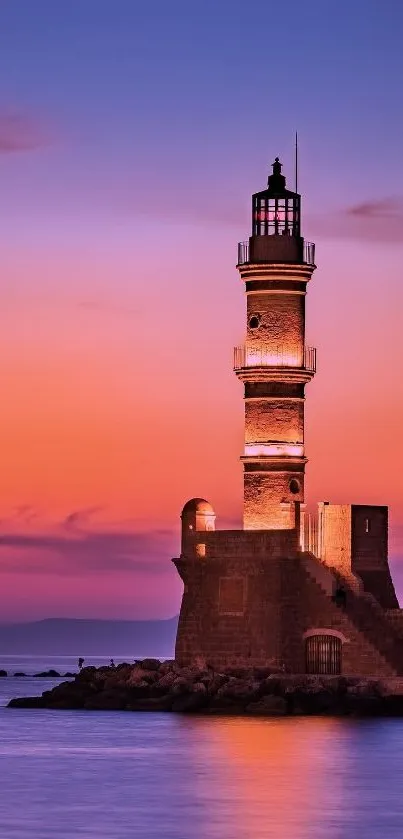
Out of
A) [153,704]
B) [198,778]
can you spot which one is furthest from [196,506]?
[198,778]

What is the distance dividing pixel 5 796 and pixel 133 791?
111 inches

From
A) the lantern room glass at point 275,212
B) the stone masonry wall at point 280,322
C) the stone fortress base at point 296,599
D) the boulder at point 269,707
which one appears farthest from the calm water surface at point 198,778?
the lantern room glass at point 275,212

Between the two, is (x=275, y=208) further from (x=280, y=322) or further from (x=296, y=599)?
(x=296, y=599)

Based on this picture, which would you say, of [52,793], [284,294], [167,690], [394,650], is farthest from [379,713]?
[52,793]

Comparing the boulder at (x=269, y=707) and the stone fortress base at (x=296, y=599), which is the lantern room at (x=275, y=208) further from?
the boulder at (x=269, y=707)

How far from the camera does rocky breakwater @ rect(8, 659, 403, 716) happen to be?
66688 mm

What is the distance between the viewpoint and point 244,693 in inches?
2640

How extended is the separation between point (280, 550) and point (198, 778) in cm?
1380

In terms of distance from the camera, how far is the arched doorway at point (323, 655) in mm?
68250

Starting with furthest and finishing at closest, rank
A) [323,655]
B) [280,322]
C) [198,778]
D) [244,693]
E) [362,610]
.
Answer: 1. [280,322]
2. [323,655]
3. [362,610]
4. [244,693]
5. [198,778]

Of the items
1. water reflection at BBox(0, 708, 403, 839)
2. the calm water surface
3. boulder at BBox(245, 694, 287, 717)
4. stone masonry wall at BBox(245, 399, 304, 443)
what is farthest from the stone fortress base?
the calm water surface

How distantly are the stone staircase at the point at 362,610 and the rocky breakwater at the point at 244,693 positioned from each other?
3.70 feet

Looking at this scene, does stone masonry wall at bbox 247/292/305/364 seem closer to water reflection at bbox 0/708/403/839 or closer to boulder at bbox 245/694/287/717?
boulder at bbox 245/694/287/717

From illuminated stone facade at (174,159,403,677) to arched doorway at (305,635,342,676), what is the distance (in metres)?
0.03
